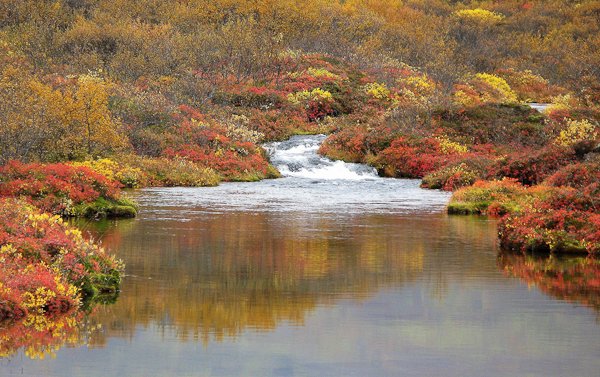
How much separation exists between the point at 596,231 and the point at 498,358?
12196 millimetres

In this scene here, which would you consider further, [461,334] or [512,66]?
[512,66]

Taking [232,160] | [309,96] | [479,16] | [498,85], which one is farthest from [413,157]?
[479,16]

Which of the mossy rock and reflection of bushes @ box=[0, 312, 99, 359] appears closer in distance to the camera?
reflection of bushes @ box=[0, 312, 99, 359]

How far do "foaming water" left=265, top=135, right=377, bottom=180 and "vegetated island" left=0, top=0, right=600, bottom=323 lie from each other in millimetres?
1052

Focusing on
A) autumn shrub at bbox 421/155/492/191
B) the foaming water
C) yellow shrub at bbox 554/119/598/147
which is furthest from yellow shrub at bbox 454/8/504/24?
autumn shrub at bbox 421/155/492/191

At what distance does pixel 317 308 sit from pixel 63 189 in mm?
17386

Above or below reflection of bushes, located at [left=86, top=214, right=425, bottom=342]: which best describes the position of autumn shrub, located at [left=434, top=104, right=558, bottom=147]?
above

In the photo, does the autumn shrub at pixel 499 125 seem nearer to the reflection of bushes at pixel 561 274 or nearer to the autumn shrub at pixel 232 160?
the autumn shrub at pixel 232 160

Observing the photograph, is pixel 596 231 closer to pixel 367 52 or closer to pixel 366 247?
pixel 366 247

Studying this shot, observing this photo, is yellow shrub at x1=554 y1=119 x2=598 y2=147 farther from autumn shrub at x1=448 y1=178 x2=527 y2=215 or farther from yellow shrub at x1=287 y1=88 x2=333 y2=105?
autumn shrub at x1=448 y1=178 x2=527 y2=215

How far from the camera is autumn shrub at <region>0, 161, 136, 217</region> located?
3281 centimetres

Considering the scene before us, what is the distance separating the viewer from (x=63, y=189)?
33625 millimetres

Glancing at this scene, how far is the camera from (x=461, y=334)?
16.5m

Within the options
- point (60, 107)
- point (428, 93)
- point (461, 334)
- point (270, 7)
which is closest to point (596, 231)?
point (461, 334)
